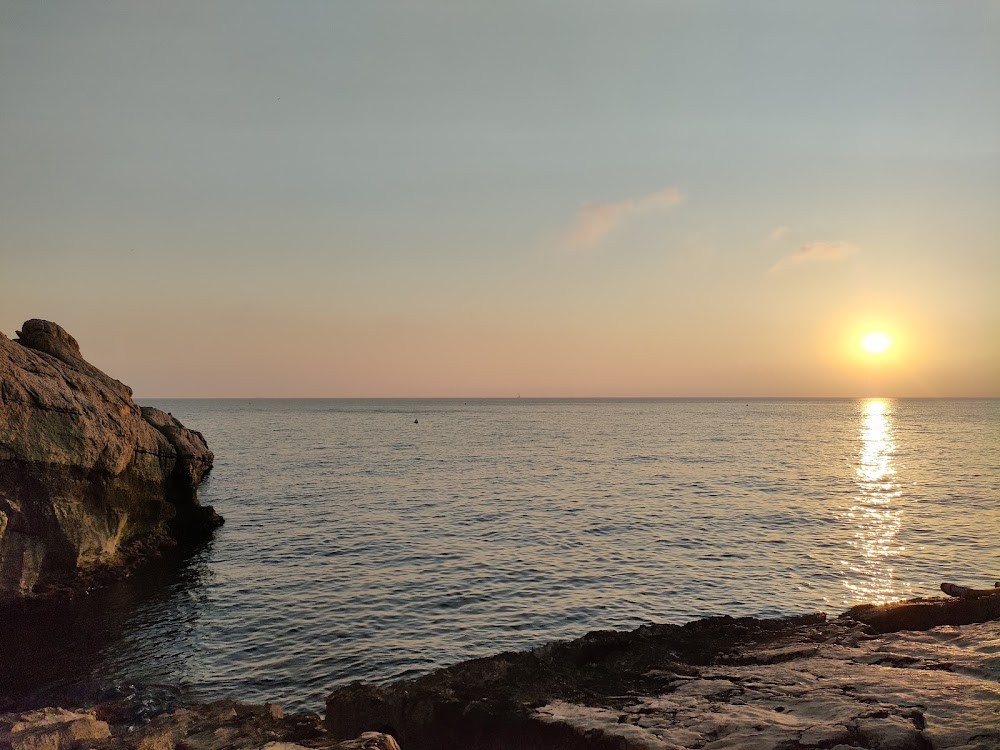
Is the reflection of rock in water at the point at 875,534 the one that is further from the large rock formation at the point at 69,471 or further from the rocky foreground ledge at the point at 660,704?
the large rock formation at the point at 69,471

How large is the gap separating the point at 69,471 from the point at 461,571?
1444 cm

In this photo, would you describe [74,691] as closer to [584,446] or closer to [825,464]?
[825,464]

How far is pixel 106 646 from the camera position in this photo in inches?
679

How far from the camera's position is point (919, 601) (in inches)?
617

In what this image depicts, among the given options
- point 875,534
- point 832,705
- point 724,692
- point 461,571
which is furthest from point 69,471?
point 875,534

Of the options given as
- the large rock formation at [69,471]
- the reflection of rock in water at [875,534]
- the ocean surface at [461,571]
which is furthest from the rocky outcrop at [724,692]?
the large rock formation at [69,471]

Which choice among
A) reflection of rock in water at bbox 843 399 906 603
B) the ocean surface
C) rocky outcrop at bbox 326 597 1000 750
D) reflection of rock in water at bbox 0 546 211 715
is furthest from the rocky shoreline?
reflection of rock in water at bbox 843 399 906 603

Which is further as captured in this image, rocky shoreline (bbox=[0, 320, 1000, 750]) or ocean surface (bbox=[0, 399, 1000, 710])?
ocean surface (bbox=[0, 399, 1000, 710])

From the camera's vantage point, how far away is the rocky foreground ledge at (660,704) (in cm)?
903

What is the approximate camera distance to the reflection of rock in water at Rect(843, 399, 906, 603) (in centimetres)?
2155

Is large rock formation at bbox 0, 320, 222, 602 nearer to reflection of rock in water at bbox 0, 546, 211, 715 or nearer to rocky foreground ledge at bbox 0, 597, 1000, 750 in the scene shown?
reflection of rock in water at bbox 0, 546, 211, 715

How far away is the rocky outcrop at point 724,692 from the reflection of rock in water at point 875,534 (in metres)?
6.97

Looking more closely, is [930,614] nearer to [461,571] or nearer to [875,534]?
[461,571]

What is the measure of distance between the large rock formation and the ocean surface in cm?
172
